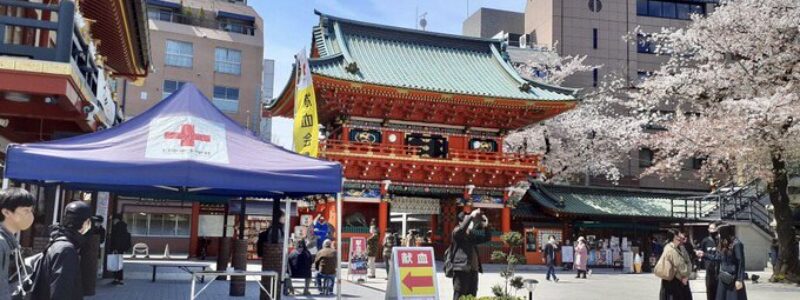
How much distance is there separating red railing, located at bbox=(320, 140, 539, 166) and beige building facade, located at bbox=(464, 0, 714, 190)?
718 inches

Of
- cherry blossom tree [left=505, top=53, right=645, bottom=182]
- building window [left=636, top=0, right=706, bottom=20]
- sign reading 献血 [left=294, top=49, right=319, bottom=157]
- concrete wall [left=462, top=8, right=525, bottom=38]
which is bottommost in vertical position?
sign reading 献血 [left=294, top=49, right=319, bottom=157]

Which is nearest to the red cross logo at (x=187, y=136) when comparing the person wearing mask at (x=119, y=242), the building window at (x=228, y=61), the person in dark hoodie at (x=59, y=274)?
the person in dark hoodie at (x=59, y=274)

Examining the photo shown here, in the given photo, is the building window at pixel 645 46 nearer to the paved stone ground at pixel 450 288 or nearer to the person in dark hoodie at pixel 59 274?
the paved stone ground at pixel 450 288

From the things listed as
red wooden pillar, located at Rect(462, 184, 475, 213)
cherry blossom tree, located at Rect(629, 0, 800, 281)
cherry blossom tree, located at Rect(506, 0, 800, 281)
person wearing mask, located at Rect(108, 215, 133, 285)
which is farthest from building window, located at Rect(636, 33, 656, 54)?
person wearing mask, located at Rect(108, 215, 133, 285)

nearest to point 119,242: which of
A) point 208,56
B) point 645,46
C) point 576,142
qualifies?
point 576,142

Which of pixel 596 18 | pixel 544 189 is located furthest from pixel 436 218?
pixel 596 18

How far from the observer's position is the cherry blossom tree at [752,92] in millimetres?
21734

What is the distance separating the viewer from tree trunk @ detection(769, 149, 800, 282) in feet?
74.2

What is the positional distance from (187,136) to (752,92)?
20518 mm

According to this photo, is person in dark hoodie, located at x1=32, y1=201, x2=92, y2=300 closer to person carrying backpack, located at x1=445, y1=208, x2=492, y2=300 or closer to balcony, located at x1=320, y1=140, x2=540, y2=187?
person carrying backpack, located at x1=445, y1=208, x2=492, y2=300

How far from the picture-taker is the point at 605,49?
4872 centimetres

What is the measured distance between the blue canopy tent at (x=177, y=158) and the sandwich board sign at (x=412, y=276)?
1678 millimetres

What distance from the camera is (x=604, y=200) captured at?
34.7 meters

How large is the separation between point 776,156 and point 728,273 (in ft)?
44.2
